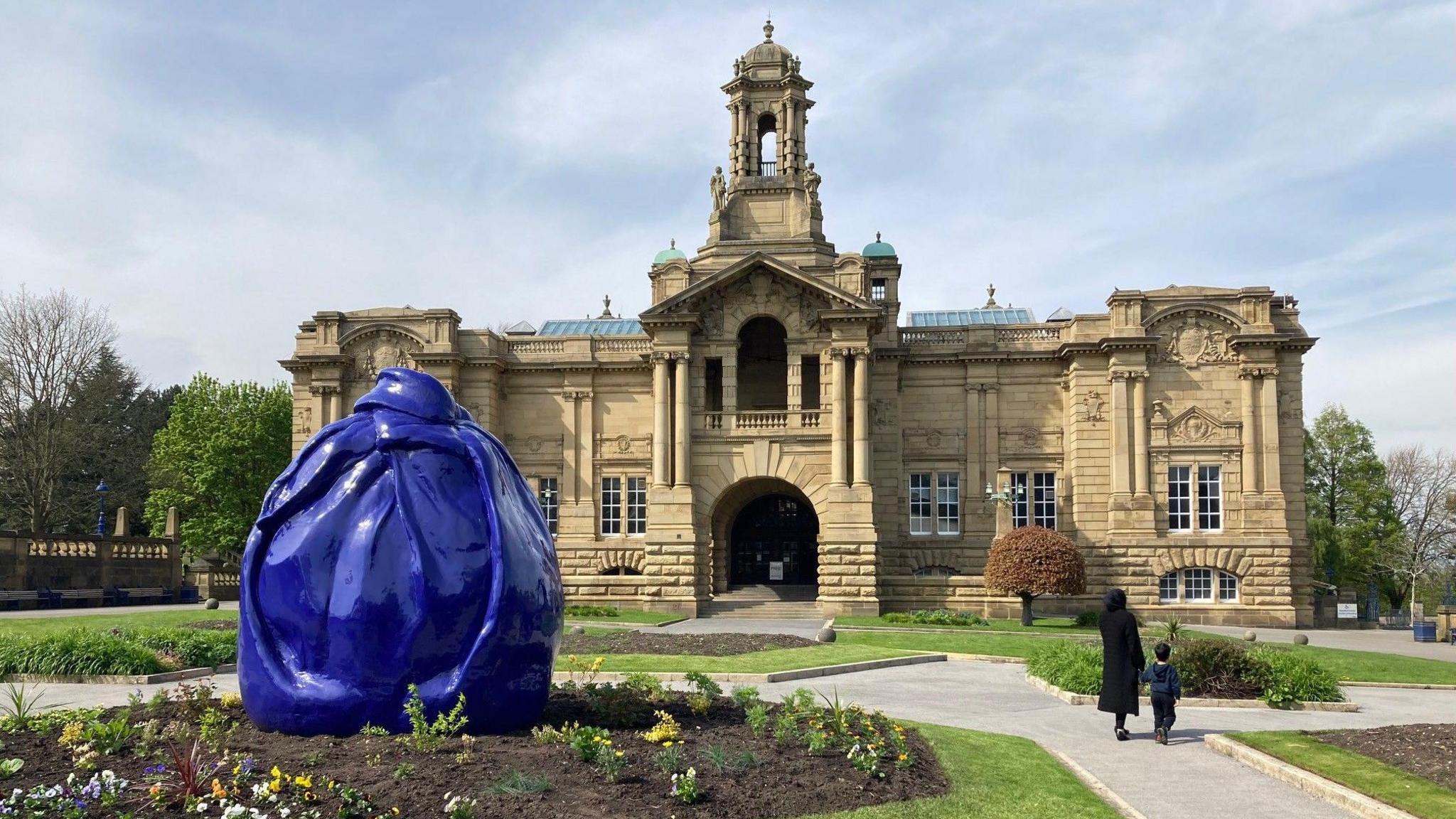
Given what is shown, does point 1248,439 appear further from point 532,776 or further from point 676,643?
point 532,776

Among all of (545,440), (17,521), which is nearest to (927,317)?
(545,440)

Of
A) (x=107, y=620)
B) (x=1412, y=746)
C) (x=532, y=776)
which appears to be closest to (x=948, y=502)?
(x=107, y=620)

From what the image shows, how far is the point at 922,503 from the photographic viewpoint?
45531mm

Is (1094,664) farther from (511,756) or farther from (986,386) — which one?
(986,386)

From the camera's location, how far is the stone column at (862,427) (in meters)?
41.4

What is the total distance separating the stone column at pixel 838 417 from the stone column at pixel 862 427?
0.48 meters

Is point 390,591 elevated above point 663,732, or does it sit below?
above

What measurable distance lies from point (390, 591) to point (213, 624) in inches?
863

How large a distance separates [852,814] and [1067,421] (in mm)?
37322

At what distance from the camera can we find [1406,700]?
19922 mm

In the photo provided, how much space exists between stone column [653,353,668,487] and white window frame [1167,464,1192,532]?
18.9 metres

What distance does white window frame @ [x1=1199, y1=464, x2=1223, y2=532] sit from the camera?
42.6 m

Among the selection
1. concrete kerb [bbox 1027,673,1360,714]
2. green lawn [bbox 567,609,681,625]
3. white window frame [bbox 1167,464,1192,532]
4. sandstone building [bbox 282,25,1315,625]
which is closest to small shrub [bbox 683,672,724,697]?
concrete kerb [bbox 1027,673,1360,714]

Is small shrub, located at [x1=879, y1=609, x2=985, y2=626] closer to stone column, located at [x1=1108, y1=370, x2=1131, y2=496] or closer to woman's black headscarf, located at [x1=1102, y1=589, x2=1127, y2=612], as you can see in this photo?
stone column, located at [x1=1108, y1=370, x2=1131, y2=496]
